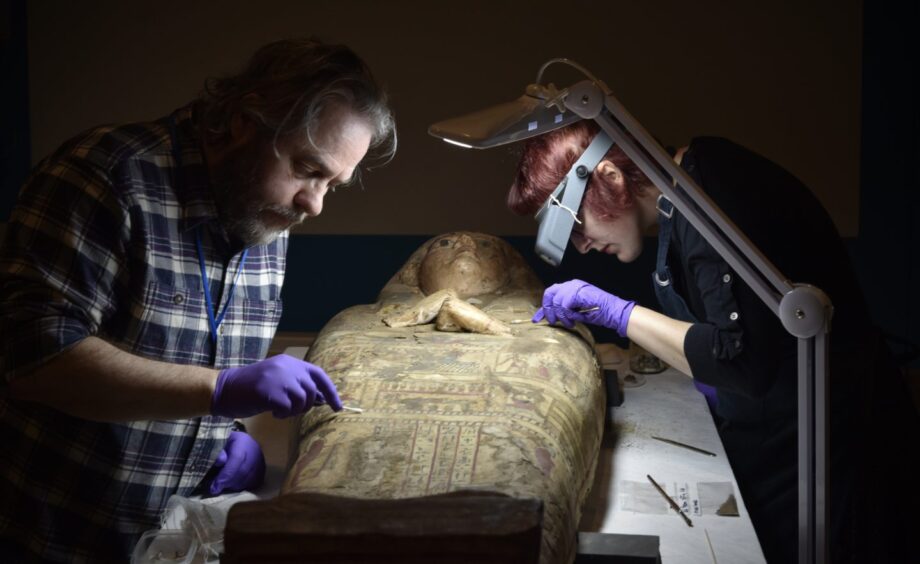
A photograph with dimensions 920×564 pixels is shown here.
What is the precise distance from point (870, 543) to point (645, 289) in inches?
90.6

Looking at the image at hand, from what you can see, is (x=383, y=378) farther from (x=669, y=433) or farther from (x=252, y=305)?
(x=669, y=433)

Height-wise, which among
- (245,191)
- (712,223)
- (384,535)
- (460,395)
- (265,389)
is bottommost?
(384,535)

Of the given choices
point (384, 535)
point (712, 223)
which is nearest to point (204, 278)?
point (384, 535)

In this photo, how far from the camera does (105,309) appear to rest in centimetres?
239

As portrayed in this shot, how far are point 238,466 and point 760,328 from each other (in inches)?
74.9

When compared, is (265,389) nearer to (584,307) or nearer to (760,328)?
(760,328)

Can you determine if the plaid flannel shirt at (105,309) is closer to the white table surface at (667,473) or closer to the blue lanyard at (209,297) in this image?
the blue lanyard at (209,297)

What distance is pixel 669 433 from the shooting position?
3.81 metres

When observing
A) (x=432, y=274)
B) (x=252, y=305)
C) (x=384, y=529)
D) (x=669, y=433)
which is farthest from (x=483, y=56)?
(x=384, y=529)

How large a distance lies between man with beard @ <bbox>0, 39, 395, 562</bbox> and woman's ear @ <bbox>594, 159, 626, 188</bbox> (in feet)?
2.25

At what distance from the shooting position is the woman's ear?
302 centimetres

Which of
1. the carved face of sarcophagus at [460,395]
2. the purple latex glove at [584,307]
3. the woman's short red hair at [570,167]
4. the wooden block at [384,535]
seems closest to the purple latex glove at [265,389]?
the carved face of sarcophagus at [460,395]

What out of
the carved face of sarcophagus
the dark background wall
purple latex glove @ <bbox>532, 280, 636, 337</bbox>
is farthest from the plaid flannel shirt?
the dark background wall

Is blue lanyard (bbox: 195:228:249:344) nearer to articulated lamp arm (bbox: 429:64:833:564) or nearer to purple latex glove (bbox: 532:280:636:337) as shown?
articulated lamp arm (bbox: 429:64:833:564)
